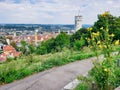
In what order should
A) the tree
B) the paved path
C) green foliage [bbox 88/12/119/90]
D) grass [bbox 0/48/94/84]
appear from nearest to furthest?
green foliage [bbox 88/12/119/90] < the paved path < grass [bbox 0/48/94/84] < the tree

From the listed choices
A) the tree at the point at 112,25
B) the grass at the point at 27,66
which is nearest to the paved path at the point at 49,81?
the grass at the point at 27,66

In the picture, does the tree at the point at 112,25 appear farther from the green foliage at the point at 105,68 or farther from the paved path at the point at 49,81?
the green foliage at the point at 105,68

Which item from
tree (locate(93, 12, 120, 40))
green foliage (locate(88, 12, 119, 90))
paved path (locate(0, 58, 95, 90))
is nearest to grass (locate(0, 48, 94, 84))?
paved path (locate(0, 58, 95, 90))

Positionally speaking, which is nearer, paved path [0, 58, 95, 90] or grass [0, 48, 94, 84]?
paved path [0, 58, 95, 90]

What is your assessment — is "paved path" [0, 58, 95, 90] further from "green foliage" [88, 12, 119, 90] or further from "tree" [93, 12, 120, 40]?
"tree" [93, 12, 120, 40]

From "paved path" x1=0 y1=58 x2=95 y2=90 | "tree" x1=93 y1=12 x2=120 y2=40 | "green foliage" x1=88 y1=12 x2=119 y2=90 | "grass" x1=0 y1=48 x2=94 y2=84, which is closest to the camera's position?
"green foliage" x1=88 y1=12 x2=119 y2=90

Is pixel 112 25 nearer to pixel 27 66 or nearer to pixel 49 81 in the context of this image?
pixel 27 66

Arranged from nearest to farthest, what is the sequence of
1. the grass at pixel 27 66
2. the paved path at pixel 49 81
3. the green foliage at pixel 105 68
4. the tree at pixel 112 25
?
the green foliage at pixel 105 68 < the paved path at pixel 49 81 < the grass at pixel 27 66 < the tree at pixel 112 25

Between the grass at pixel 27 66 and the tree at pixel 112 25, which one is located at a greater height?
the tree at pixel 112 25

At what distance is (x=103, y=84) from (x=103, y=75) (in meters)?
0.21

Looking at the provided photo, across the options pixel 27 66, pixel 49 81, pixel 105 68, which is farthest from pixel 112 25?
pixel 105 68

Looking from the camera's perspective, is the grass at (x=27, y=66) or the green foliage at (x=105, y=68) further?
the grass at (x=27, y=66)

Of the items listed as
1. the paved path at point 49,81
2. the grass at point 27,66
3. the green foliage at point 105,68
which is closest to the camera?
the green foliage at point 105,68

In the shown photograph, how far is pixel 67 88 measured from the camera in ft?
21.6
